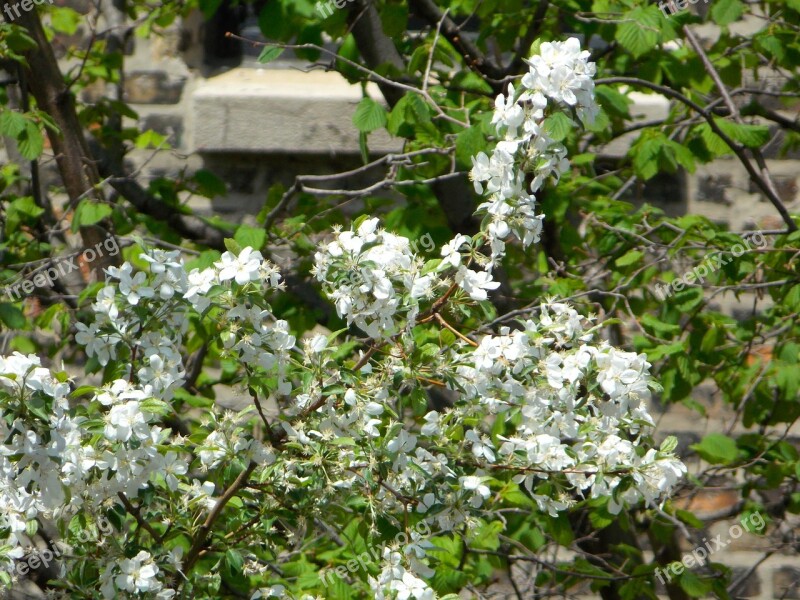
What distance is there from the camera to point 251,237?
2508mm

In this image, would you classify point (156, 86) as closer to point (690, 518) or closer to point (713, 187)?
point (713, 187)

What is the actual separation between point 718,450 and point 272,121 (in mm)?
1764

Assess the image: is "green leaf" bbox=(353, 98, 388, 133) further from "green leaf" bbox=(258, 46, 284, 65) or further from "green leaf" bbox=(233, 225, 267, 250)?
"green leaf" bbox=(233, 225, 267, 250)

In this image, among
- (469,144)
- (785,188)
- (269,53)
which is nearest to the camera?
(469,144)

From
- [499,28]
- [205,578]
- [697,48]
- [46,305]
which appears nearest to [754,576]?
[697,48]

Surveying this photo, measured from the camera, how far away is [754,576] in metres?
3.43

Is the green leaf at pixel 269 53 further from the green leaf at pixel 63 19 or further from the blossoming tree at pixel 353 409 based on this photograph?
the green leaf at pixel 63 19

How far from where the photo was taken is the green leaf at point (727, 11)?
2.75m

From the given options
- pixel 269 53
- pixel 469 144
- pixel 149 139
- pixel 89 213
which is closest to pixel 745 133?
pixel 469 144

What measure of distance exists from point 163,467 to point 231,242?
40 centimetres

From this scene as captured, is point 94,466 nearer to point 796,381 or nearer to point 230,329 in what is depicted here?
point 230,329

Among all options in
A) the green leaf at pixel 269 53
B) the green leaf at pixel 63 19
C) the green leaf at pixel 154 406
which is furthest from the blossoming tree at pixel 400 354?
the green leaf at pixel 63 19

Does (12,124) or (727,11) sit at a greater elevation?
(12,124)

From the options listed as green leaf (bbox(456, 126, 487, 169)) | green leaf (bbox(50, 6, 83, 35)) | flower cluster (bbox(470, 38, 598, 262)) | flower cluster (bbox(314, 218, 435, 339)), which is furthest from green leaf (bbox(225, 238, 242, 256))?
green leaf (bbox(50, 6, 83, 35))
